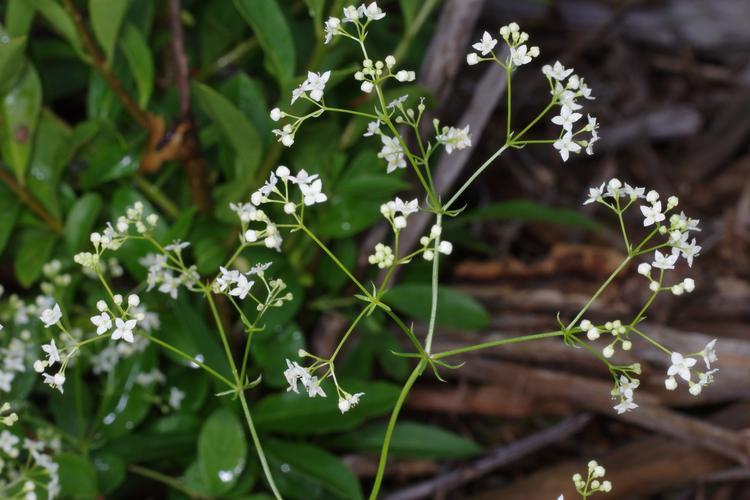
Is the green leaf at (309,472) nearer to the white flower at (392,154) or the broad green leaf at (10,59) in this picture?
the white flower at (392,154)

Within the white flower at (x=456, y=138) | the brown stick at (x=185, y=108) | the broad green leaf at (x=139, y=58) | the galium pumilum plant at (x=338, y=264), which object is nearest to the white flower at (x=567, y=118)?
the galium pumilum plant at (x=338, y=264)

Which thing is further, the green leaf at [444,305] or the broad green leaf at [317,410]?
the green leaf at [444,305]

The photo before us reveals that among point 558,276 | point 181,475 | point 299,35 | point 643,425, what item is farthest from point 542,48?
point 181,475

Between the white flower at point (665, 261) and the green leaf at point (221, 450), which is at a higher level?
the white flower at point (665, 261)

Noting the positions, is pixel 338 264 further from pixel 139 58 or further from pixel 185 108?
pixel 139 58

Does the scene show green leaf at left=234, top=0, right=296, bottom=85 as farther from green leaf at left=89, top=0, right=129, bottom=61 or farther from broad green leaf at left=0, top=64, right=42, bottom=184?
broad green leaf at left=0, top=64, right=42, bottom=184

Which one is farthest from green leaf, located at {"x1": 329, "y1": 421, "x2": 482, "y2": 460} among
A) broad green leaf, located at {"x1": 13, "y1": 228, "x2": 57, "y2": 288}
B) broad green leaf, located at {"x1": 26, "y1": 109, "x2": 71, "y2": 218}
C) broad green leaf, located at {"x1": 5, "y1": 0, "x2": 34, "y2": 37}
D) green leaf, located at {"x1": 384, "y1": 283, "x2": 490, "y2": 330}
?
broad green leaf, located at {"x1": 5, "y1": 0, "x2": 34, "y2": 37}

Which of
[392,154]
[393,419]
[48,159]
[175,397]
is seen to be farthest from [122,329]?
[48,159]
